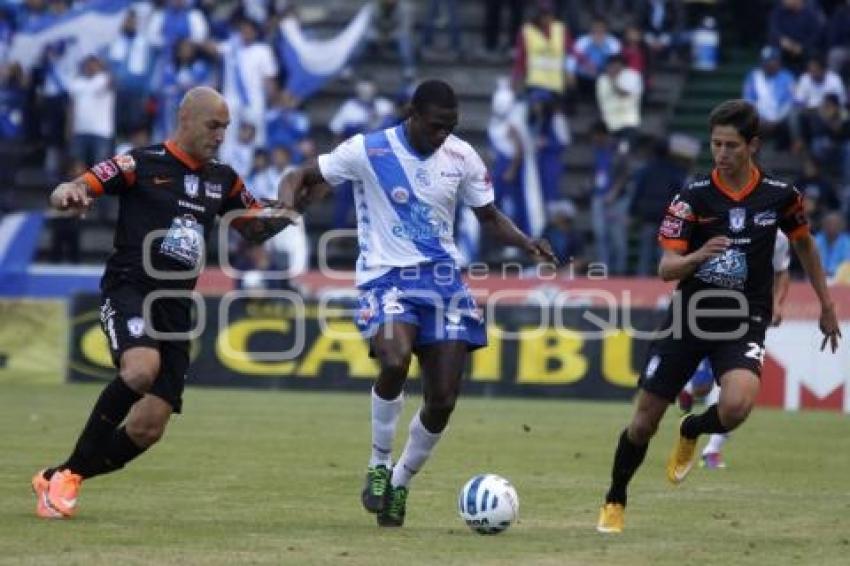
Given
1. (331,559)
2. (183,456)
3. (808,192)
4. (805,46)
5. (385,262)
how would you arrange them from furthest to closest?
(805,46)
(808,192)
(183,456)
(385,262)
(331,559)

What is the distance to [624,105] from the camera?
30562mm

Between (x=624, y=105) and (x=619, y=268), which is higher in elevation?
(x=624, y=105)

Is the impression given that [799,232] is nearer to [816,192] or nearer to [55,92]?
[816,192]

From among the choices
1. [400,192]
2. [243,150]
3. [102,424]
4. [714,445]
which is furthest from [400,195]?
[243,150]

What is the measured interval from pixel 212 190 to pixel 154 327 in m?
0.94

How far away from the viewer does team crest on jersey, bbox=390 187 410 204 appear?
480 inches

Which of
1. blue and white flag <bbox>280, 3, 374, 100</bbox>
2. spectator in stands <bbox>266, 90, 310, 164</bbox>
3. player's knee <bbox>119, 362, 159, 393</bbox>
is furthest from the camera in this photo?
blue and white flag <bbox>280, 3, 374, 100</bbox>

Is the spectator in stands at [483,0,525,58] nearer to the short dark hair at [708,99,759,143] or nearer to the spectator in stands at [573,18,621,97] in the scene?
the spectator in stands at [573,18,621,97]

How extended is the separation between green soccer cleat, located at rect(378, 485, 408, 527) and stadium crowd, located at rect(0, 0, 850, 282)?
16031 mm

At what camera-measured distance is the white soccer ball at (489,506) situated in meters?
11.6

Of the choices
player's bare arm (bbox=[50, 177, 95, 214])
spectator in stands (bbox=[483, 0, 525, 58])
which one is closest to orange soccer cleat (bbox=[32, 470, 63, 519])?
player's bare arm (bbox=[50, 177, 95, 214])

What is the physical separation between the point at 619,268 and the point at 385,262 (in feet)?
56.0

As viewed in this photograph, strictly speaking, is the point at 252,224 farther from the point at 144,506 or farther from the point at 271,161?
the point at 271,161

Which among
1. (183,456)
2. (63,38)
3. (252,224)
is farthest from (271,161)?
(252,224)
